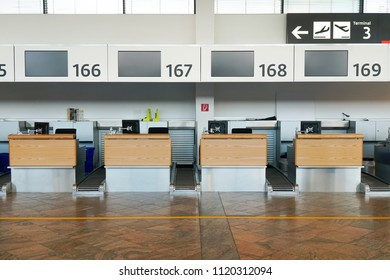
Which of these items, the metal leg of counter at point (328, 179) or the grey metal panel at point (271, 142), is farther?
the grey metal panel at point (271, 142)

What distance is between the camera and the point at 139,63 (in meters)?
7.72

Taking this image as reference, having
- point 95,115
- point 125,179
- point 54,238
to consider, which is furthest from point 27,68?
point 54,238

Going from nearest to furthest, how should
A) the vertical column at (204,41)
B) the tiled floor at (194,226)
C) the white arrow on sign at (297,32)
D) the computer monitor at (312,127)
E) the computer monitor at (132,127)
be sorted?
the tiled floor at (194,226), the computer monitor at (312,127), the computer monitor at (132,127), the vertical column at (204,41), the white arrow on sign at (297,32)

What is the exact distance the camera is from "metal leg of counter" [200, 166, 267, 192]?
669 centimetres

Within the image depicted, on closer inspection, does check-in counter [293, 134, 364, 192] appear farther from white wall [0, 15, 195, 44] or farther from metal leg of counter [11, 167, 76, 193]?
white wall [0, 15, 195, 44]

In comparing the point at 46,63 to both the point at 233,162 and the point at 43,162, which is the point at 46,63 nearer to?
the point at 43,162

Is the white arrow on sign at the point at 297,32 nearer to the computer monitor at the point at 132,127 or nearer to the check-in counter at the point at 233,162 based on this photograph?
the check-in counter at the point at 233,162

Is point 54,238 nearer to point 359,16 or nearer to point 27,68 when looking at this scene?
point 27,68

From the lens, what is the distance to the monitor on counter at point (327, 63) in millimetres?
7703

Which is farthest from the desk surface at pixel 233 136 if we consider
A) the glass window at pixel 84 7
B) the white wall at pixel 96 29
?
the glass window at pixel 84 7

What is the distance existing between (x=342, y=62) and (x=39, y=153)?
20.5 ft

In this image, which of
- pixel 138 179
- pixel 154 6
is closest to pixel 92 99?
pixel 154 6

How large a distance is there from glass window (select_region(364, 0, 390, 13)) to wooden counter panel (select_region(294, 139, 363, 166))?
16.3ft

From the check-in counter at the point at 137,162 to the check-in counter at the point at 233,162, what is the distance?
70 centimetres
